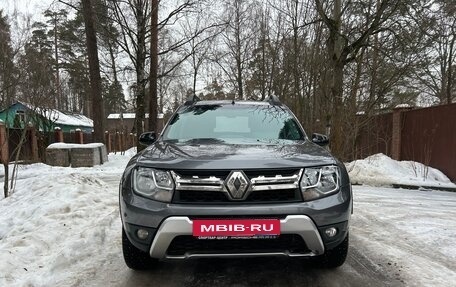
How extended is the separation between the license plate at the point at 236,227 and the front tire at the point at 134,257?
80 cm

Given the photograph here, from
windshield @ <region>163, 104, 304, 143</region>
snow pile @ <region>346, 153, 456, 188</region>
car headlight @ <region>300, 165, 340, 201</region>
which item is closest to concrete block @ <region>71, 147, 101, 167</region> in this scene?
snow pile @ <region>346, 153, 456, 188</region>

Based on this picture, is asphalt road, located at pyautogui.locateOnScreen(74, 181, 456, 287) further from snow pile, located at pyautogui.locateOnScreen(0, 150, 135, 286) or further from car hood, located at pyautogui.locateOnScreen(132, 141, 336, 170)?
car hood, located at pyautogui.locateOnScreen(132, 141, 336, 170)

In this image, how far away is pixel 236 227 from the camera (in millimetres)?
2953

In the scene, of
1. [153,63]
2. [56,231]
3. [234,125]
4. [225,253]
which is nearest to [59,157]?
[153,63]

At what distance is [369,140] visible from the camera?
15.7 m

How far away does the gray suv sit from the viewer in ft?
9.70

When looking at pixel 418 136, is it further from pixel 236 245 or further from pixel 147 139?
pixel 236 245

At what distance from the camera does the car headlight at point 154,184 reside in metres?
3.08

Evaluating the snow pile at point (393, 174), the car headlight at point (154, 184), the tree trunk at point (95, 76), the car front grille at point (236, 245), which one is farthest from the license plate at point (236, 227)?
the tree trunk at point (95, 76)

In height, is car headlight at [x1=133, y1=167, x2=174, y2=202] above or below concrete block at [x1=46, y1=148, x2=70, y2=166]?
above

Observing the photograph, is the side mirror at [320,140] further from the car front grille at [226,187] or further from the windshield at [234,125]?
the car front grille at [226,187]

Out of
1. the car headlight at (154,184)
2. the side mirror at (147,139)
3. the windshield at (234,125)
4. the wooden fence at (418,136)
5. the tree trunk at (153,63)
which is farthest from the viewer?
the tree trunk at (153,63)

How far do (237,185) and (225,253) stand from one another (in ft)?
1.70

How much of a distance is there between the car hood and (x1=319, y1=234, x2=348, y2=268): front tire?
765mm
